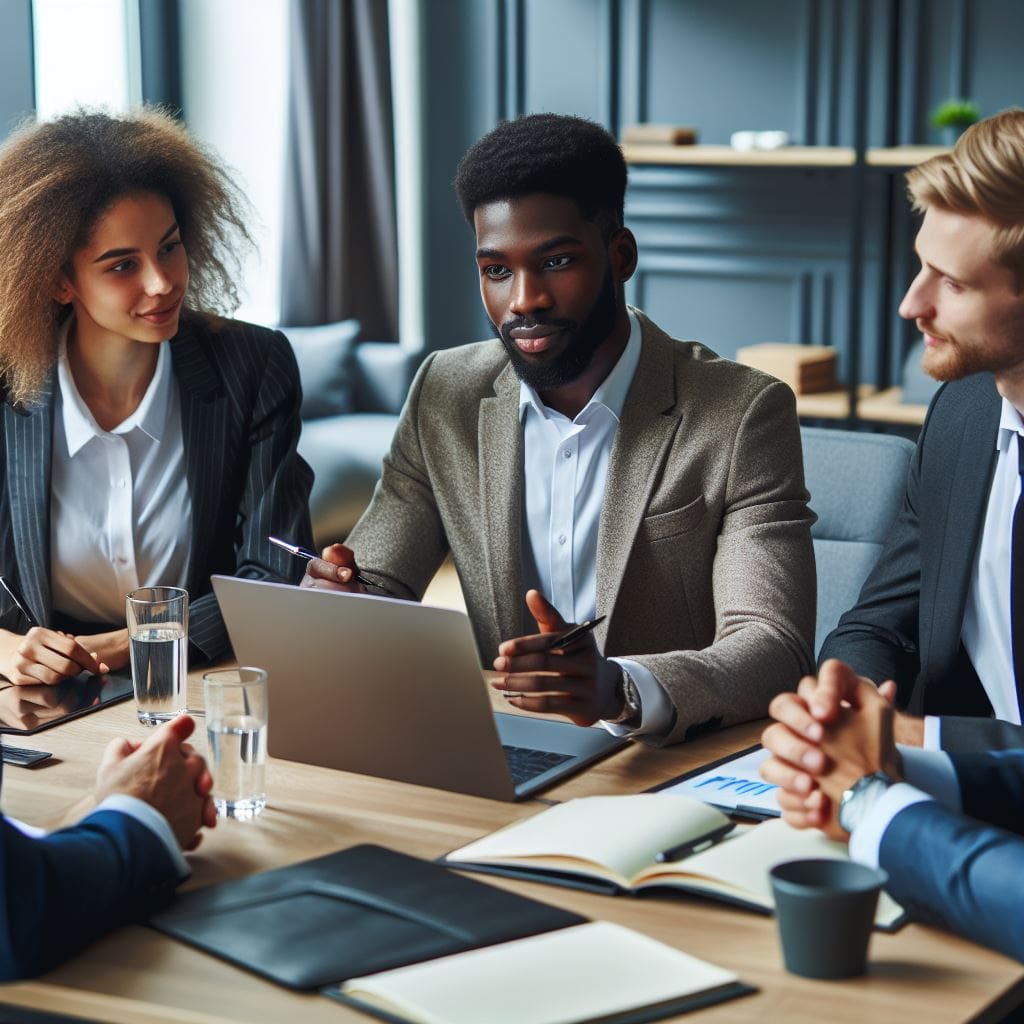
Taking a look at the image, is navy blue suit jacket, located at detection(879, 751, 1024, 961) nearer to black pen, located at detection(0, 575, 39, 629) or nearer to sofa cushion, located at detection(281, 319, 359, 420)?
black pen, located at detection(0, 575, 39, 629)

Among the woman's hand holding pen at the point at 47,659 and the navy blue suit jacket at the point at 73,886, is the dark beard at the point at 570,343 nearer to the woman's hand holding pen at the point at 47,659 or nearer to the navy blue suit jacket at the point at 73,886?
the woman's hand holding pen at the point at 47,659

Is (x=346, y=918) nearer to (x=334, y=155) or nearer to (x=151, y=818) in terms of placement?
(x=151, y=818)

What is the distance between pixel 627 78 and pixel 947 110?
3.80 feet

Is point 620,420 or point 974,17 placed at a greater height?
point 974,17

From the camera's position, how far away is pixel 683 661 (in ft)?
5.53

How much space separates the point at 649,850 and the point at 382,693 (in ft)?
1.15

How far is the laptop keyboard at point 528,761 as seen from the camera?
154 cm

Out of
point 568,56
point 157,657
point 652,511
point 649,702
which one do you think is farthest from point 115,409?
point 568,56

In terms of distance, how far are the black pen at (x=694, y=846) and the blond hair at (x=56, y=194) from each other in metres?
1.29

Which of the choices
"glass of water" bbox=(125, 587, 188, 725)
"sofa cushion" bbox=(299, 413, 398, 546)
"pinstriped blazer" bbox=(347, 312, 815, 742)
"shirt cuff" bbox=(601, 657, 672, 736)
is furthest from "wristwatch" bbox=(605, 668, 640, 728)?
"sofa cushion" bbox=(299, 413, 398, 546)

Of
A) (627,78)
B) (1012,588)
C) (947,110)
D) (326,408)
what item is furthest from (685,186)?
(1012,588)

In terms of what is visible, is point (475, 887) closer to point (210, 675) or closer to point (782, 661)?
point (210, 675)

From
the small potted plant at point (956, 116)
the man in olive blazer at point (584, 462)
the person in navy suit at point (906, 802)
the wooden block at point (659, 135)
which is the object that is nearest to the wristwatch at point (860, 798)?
the person in navy suit at point (906, 802)

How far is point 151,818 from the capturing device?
128cm
